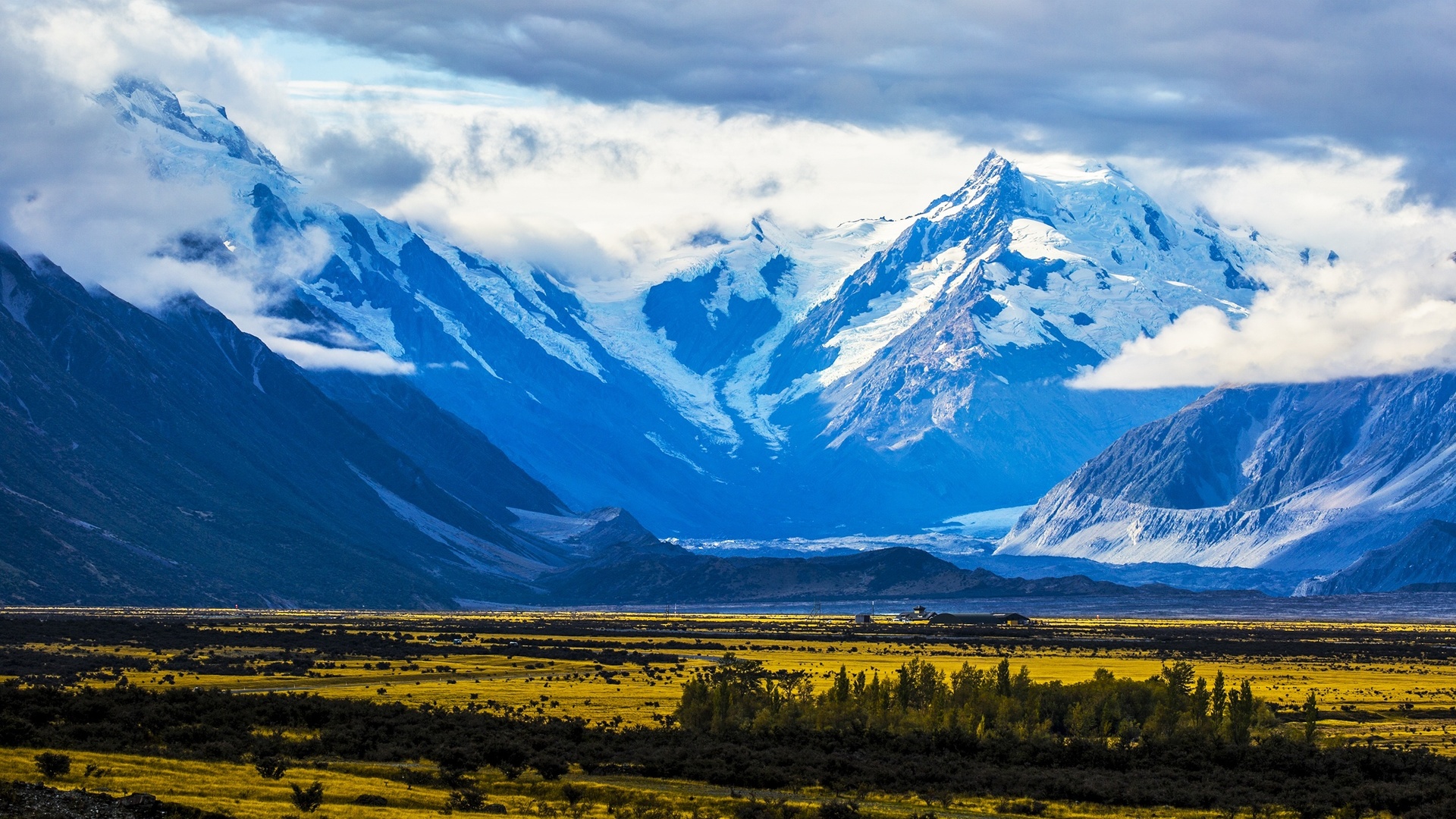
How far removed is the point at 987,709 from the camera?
84.3m

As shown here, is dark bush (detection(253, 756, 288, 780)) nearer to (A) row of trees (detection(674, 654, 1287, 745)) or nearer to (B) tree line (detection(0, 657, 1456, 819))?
(B) tree line (detection(0, 657, 1456, 819))

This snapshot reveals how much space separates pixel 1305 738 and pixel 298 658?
71650mm

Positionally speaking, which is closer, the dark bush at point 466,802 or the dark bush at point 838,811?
the dark bush at point 466,802

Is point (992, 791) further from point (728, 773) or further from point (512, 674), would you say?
point (512, 674)

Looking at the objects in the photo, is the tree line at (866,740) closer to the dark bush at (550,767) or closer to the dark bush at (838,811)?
the dark bush at (550,767)

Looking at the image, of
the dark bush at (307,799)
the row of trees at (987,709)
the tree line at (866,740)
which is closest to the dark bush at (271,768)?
the tree line at (866,740)

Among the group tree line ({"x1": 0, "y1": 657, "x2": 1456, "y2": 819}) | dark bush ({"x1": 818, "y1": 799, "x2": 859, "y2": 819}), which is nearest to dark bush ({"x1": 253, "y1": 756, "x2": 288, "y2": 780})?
tree line ({"x1": 0, "y1": 657, "x2": 1456, "y2": 819})

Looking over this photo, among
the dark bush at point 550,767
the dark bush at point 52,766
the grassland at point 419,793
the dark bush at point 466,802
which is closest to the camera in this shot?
the grassland at point 419,793

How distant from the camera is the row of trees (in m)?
82.6

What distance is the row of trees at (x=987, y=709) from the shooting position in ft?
271

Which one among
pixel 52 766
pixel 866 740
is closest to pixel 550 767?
pixel 52 766

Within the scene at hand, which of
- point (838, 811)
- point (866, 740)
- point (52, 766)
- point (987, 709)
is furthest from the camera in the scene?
point (987, 709)

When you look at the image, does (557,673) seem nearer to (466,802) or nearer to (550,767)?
(550,767)

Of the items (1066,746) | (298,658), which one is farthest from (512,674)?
(1066,746)
